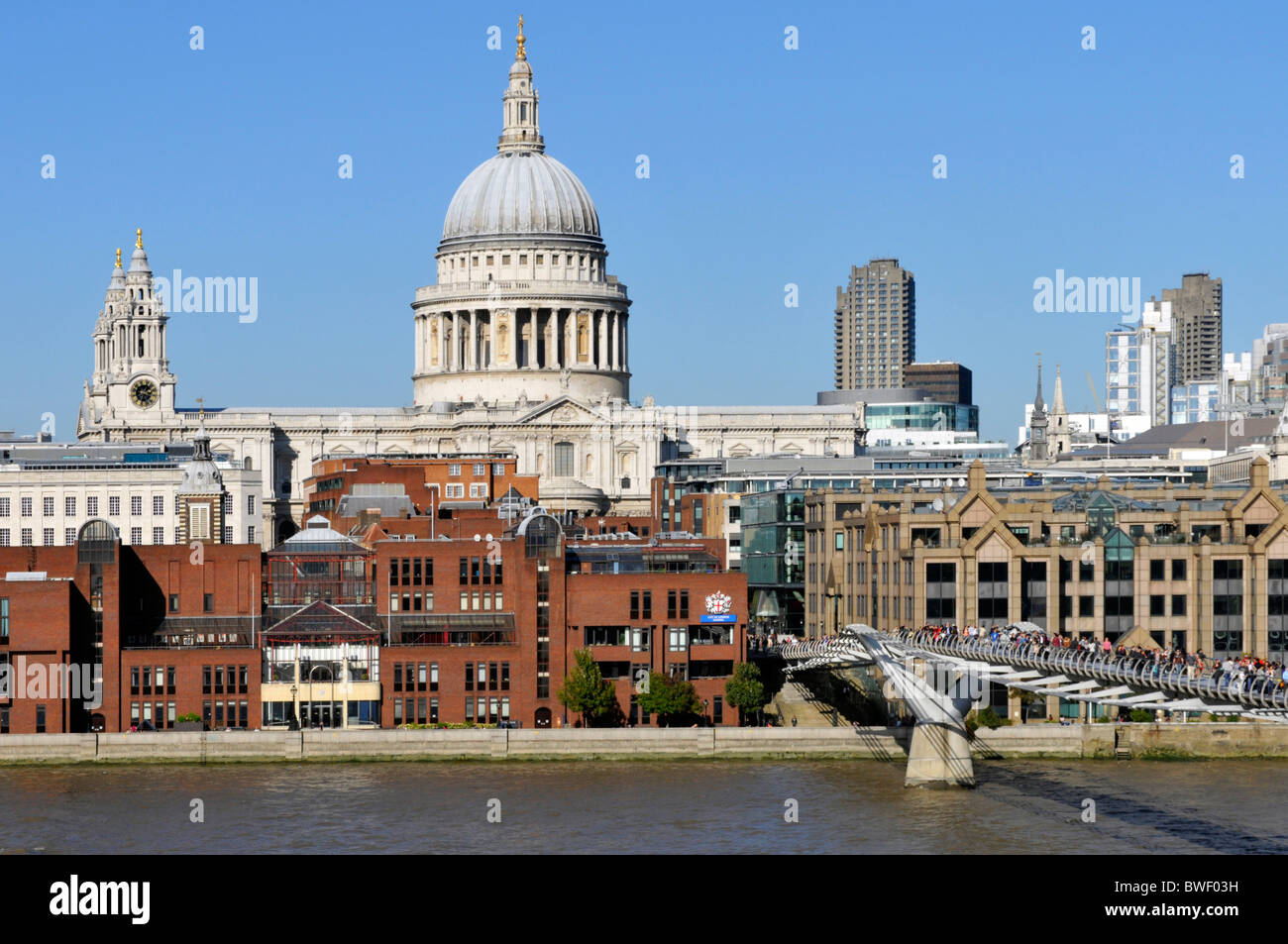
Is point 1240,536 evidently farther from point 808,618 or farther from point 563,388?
point 563,388

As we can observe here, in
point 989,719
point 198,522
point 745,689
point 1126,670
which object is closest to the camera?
point 1126,670

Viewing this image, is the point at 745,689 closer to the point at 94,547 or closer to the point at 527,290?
the point at 94,547

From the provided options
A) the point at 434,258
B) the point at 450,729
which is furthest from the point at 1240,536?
the point at 434,258

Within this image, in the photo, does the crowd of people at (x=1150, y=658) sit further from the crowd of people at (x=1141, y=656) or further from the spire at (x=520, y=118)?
the spire at (x=520, y=118)

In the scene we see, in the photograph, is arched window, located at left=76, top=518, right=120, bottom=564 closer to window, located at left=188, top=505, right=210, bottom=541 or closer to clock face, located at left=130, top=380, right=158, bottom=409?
window, located at left=188, top=505, right=210, bottom=541

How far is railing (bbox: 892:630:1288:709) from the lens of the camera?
44.9 metres

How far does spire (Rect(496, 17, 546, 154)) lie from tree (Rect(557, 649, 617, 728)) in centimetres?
9221

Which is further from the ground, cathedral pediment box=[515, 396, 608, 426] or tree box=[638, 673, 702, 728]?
cathedral pediment box=[515, 396, 608, 426]

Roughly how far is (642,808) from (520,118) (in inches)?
4195

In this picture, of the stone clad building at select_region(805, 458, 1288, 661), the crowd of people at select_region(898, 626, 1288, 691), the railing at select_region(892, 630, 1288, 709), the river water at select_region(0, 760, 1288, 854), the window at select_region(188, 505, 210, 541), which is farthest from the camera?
the window at select_region(188, 505, 210, 541)

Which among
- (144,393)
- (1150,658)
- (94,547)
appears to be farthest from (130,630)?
(144,393)

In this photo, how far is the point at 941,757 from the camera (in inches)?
2430

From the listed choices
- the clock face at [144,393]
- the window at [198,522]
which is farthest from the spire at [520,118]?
the window at [198,522]

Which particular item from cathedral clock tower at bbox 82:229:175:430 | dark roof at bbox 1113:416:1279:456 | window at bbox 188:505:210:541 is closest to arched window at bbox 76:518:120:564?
window at bbox 188:505:210:541
